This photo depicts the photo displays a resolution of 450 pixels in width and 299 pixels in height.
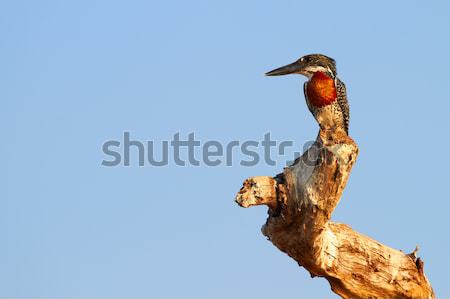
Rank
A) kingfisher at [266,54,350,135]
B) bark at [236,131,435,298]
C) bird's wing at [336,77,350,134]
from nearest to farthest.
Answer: bark at [236,131,435,298] → kingfisher at [266,54,350,135] → bird's wing at [336,77,350,134]

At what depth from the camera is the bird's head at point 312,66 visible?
8.09m

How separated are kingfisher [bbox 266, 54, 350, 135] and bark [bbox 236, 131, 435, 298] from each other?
1.58 feet

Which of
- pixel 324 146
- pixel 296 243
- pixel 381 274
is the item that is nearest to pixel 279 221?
pixel 296 243

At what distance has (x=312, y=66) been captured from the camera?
820 cm

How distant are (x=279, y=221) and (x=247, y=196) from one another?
0.59m

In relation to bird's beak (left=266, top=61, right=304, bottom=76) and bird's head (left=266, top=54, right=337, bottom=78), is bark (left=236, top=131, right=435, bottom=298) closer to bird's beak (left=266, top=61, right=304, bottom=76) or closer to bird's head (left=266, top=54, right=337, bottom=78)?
bird's head (left=266, top=54, right=337, bottom=78)

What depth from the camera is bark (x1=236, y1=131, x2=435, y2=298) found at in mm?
6816

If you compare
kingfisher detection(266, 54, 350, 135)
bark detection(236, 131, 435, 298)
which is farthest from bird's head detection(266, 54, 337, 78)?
bark detection(236, 131, 435, 298)

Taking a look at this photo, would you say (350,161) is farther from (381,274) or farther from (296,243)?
(381,274)

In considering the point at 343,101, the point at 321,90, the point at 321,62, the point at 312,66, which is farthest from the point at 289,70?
the point at 343,101

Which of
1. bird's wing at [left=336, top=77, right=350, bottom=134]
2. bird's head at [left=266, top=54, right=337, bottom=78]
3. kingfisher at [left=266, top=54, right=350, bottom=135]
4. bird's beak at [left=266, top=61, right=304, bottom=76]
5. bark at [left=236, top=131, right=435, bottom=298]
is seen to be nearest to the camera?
bark at [left=236, top=131, right=435, bottom=298]

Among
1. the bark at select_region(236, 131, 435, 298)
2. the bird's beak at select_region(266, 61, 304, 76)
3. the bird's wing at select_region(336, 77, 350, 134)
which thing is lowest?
the bark at select_region(236, 131, 435, 298)

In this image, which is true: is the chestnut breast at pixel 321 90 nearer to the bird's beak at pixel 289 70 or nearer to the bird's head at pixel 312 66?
the bird's head at pixel 312 66

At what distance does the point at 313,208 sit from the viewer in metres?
6.81
